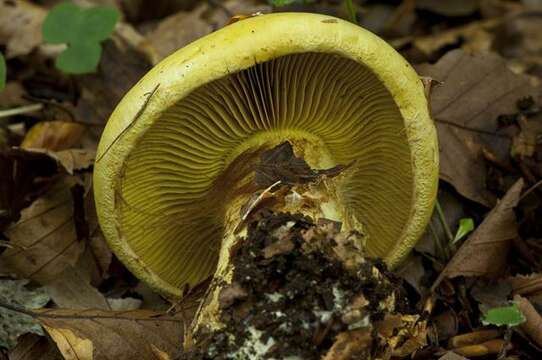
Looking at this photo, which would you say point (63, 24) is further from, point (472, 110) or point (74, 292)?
point (472, 110)

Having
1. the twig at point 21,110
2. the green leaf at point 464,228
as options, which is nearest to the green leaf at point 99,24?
the twig at point 21,110

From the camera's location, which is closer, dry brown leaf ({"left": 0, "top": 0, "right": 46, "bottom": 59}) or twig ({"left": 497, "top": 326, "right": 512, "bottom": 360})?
twig ({"left": 497, "top": 326, "right": 512, "bottom": 360})

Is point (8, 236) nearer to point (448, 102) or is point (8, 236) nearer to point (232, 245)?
point (232, 245)

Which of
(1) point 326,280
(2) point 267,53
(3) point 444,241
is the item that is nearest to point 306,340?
(1) point 326,280

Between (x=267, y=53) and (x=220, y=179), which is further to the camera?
(x=220, y=179)

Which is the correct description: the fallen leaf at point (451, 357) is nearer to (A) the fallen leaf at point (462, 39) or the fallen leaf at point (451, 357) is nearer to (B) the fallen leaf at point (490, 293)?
(B) the fallen leaf at point (490, 293)

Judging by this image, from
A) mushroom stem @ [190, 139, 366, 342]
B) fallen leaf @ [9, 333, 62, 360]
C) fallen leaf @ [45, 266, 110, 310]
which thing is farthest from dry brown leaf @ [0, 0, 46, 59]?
mushroom stem @ [190, 139, 366, 342]

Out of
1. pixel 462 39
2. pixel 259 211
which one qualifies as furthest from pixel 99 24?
pixel 462 39

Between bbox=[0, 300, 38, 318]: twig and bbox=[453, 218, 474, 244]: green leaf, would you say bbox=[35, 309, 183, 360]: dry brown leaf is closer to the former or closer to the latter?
bbox=[0, 300, 38, 318]: twig
